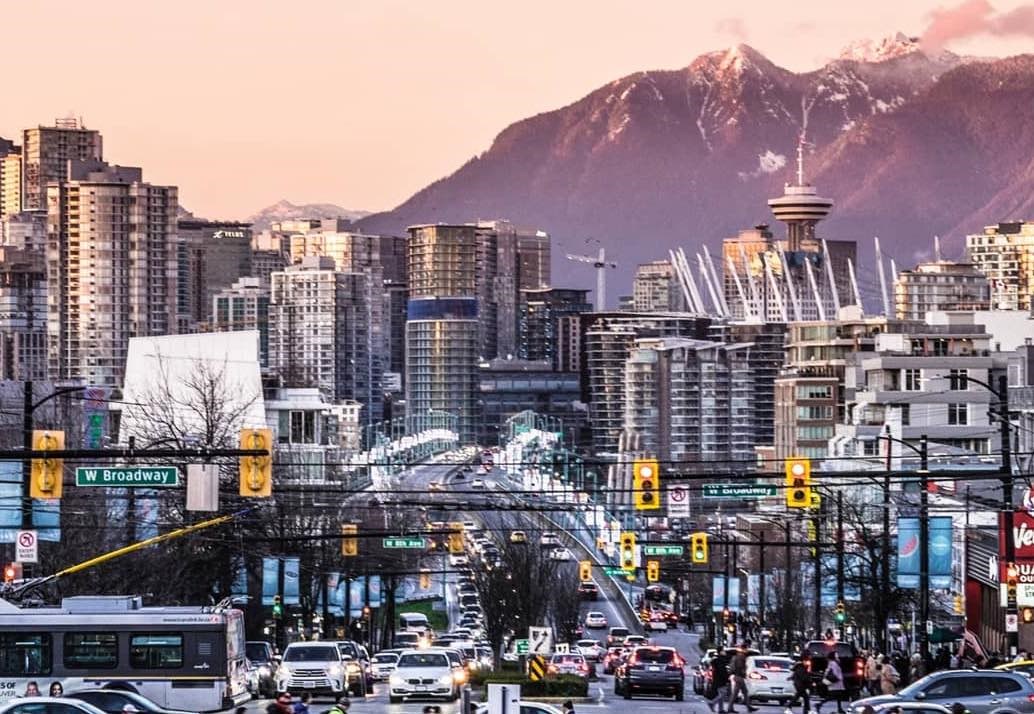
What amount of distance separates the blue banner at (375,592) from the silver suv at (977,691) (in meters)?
97.4

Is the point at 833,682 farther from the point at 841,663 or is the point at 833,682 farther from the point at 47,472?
the point at 47,472

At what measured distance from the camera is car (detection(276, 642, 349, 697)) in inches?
3009

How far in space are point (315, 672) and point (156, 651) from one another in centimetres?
941

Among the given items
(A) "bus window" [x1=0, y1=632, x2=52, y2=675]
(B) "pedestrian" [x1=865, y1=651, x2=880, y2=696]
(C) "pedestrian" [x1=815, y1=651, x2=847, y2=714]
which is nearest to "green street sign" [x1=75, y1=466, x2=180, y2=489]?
(A) "bus window" [x1=0, y1=632, x2=52, y2=675]

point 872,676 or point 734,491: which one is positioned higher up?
point 734,491

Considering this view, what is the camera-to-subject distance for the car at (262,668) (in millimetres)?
79019

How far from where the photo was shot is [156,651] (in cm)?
6781

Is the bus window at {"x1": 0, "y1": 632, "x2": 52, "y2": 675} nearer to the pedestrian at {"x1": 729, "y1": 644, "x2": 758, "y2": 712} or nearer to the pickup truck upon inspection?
the pedestrian at {"x1": 729, "y1": 644, "x2": 758, "y2": 712}

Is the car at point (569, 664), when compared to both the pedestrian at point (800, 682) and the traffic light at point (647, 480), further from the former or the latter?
the traffic light at point (647, 480)

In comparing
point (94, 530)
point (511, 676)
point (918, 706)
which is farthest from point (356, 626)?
point (918, 706)

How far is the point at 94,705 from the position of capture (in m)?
59.4

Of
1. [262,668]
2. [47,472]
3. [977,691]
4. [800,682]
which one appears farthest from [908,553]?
[47,472]

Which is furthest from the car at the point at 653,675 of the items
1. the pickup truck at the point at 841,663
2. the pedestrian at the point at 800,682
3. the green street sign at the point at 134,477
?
the green street sign at the point at 134,477

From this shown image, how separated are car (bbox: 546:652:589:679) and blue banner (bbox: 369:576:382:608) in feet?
177
